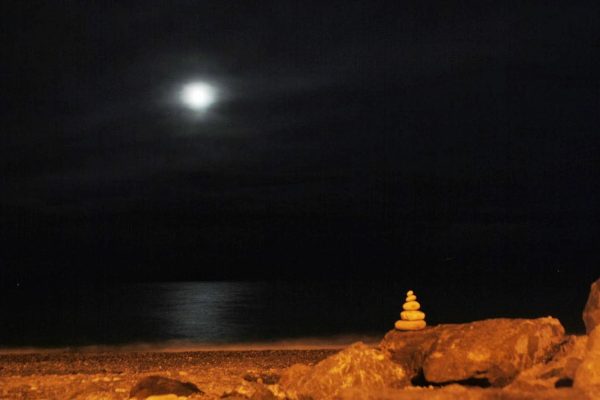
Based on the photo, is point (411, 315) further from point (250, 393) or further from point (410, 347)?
point (250, 393)

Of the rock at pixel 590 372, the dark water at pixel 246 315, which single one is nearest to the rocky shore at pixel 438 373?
the rock at pixel 590 372

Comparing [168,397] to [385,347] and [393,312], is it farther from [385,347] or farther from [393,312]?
[393,312]

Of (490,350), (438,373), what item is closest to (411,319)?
(438,373)

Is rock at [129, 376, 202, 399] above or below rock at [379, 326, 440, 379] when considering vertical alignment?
below

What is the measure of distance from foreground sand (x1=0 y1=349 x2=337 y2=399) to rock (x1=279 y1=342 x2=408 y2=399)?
1871 mm

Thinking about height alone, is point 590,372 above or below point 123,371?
above

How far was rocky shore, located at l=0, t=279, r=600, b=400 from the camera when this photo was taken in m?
8.27

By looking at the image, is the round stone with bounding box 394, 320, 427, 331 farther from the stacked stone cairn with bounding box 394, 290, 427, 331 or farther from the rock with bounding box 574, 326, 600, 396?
the rock with bounding box 574, 326, 600, 396

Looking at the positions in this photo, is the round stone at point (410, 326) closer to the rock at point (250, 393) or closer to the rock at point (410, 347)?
the rock at point (410, 347)

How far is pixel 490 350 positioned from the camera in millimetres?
9219

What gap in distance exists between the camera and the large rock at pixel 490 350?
9.09 meters

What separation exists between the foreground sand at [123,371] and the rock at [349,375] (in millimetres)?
1871

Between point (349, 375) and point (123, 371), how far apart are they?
10.1 metres

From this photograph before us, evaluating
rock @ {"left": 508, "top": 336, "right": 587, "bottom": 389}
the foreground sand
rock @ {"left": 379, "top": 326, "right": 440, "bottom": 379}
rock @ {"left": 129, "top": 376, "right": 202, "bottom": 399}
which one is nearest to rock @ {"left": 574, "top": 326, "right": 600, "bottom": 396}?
rock @ {"left": 508, "top": 336, "right": 587, "bottom": 389}
